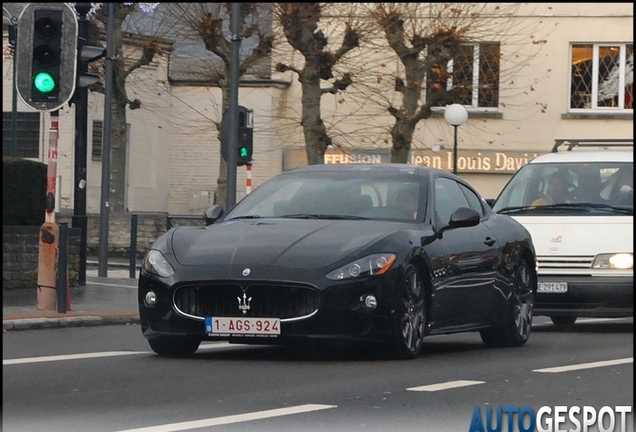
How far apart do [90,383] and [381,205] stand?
3.45m

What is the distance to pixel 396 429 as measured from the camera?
25.1 feet

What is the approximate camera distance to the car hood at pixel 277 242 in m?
10.9

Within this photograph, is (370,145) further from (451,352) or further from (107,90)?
(451,352)

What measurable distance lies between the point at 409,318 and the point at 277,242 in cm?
115

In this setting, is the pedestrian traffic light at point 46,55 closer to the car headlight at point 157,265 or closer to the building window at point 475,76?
the car headlight at point 157,265

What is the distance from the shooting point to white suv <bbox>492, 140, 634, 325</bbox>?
1591 cm

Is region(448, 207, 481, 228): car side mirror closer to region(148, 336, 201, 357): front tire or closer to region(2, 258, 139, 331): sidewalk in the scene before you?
region(148, 336, 201, 357): front tire

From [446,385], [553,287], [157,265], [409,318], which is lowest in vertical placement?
[446,385]

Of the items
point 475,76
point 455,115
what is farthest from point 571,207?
point 475,76

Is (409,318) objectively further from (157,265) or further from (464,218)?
(157,265)

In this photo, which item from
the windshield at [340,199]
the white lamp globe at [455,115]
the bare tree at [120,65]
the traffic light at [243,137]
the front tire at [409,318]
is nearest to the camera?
the front tire at [409,318]

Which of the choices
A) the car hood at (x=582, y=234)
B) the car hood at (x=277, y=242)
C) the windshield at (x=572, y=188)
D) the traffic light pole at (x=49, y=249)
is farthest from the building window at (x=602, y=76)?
the car hood at (x=277, y=242)

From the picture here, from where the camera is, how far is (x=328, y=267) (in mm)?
10836

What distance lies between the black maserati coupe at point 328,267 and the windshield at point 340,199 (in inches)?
0.4
